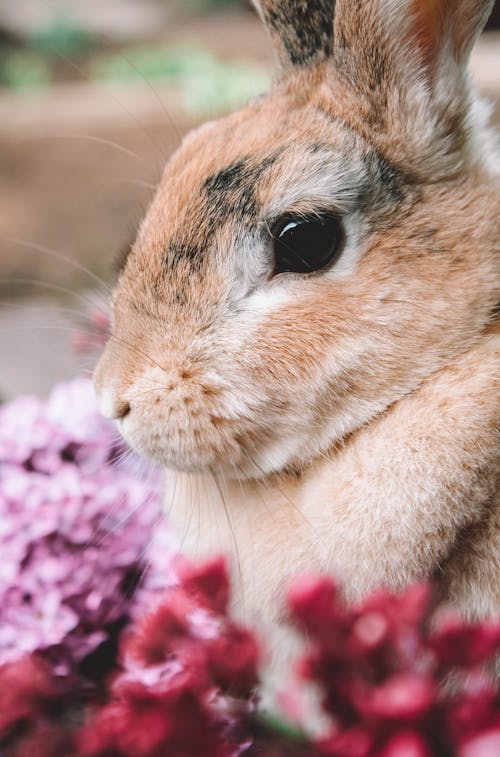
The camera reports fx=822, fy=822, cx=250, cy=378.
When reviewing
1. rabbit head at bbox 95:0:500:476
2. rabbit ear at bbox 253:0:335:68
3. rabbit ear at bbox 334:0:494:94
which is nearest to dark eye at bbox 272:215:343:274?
rabbit head at bbox 95:0:500:476

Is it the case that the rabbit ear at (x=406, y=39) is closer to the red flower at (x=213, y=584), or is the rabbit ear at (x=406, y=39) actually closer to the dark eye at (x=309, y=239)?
the dark eye at (x=309, y=239)

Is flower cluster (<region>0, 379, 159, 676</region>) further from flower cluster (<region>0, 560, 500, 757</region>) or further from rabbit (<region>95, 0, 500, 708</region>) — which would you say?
flower cluster (<region>0, 560, 500, 757</region>)

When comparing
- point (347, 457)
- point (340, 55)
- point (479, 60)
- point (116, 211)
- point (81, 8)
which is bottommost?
point (347, 457)

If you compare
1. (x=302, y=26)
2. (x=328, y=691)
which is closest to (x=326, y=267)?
(x=302, y=26)

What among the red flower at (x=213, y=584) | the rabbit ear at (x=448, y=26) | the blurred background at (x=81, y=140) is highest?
the blurred background at (x=81, y=140)

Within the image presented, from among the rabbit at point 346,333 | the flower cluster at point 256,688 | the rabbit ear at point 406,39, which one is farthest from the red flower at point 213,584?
the rabbit ear at point 406,39

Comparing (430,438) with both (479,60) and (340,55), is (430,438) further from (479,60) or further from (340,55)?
(479,60)

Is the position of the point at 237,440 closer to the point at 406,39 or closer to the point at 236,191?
the point at 236,191

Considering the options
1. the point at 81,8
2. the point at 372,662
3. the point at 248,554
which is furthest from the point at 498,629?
the point at 81,8
